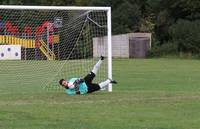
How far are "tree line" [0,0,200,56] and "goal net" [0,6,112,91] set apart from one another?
1325 inches

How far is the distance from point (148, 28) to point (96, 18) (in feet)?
155

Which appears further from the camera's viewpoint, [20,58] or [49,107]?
[20,58]

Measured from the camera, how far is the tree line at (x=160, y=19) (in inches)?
2444

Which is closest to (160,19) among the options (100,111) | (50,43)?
(50,43)

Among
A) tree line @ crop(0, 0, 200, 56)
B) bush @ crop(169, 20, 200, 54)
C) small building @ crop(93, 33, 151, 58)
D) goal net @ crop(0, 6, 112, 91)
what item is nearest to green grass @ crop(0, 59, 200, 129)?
goal net @ crop(0, 6, 112, 91)

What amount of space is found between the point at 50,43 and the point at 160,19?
41.1 metres

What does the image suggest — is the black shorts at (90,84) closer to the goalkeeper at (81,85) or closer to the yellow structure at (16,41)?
the goalkeeper at (81,85)

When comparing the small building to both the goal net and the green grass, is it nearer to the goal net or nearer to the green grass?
the goal net

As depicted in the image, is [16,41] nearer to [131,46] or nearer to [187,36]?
[131,46]

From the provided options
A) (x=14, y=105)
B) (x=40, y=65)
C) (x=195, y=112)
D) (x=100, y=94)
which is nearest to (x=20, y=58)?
(x=40, y=65)

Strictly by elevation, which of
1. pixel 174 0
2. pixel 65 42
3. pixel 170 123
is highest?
pixel 174 0

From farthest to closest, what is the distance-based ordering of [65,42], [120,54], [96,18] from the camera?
[120,54] → [65,42] → [96,18]

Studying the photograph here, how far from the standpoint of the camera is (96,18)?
2106 cm

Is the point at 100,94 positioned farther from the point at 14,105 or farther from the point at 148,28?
the point at 148,28
